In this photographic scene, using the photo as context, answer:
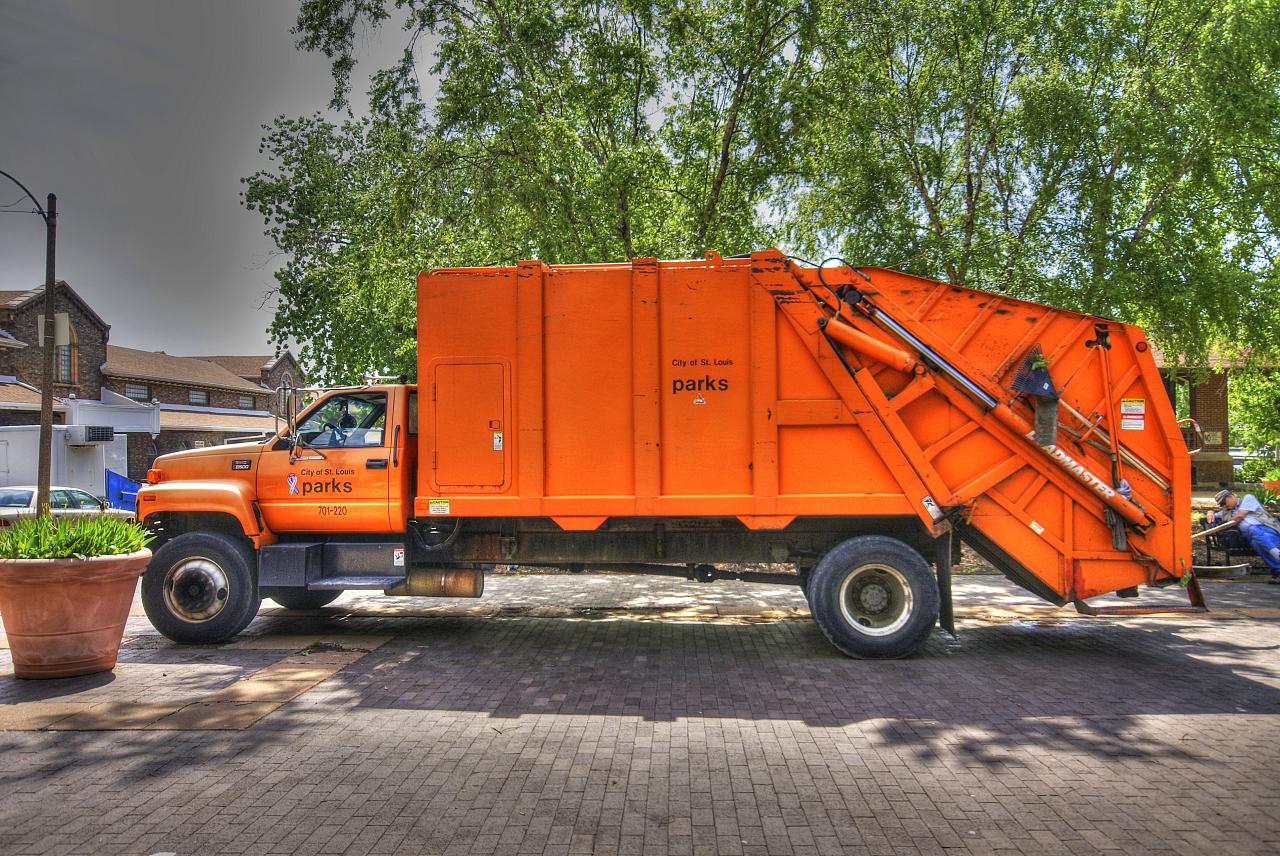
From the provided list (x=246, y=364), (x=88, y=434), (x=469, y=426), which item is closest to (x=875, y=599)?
(x=469, y=426)

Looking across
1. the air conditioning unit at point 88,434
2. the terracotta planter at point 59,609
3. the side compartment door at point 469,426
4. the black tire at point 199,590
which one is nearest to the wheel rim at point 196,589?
the black tire at point 199,590

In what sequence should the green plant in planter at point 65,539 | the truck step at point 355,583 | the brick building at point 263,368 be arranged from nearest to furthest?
the green plant in planter at point 65,539, the truck step at point 355,583, the brick building at point 263,368

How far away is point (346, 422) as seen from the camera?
7902 mm

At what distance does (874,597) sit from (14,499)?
1935 cm

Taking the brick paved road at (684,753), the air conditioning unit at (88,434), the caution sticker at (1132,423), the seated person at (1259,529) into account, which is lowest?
the brick paved road at (684,753)

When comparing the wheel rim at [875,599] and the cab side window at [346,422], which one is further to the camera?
the cab side window at [346,422]

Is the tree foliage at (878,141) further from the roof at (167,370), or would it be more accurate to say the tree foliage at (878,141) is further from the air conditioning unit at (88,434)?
the roof at (167,370)

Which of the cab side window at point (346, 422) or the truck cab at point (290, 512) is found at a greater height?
the cab side window at point (346, 422)

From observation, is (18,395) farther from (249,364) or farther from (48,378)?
(249,364)

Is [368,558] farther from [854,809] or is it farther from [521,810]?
[854,809]

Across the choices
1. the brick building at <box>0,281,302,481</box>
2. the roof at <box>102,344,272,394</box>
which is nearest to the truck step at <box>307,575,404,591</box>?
the brick building at <box>0,281,302,481</box>

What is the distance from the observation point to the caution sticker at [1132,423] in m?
6.96

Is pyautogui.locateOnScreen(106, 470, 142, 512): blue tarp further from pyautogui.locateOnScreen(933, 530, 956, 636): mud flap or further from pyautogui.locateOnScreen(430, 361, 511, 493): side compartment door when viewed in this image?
pyautogui.locateOnScreen(933, 530, 956, 636): mud flap

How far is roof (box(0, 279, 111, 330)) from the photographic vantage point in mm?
31578
